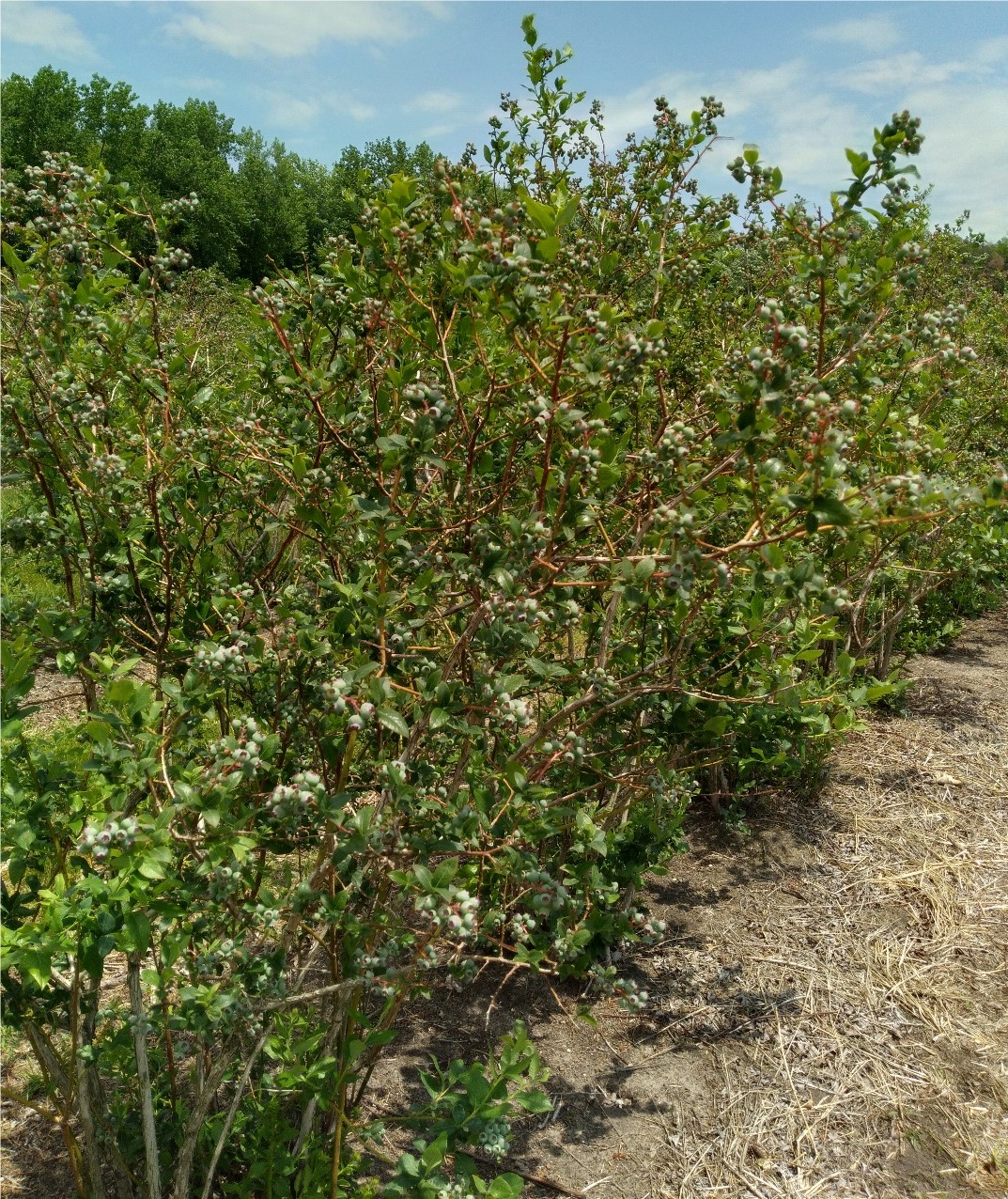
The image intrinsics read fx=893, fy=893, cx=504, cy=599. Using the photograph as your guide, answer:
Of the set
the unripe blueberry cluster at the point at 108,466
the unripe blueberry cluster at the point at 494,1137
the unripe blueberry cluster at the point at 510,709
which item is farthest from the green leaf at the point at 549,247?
the unripe blueberry cluster at the point at 494,1137

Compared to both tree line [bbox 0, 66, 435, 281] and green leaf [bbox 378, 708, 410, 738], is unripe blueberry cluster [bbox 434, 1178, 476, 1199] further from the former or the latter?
tree line [bbox 0, 66, 435, 281]

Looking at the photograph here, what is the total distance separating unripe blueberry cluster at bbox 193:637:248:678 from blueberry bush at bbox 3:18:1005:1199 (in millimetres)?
15

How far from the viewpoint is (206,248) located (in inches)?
1447

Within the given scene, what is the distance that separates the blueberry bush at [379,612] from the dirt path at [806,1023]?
0.36 metres

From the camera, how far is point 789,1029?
284cm

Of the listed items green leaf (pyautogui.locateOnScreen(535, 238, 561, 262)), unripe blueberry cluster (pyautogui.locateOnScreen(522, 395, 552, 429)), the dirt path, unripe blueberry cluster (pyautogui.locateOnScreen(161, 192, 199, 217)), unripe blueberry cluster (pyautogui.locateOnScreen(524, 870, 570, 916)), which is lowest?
the dirt path

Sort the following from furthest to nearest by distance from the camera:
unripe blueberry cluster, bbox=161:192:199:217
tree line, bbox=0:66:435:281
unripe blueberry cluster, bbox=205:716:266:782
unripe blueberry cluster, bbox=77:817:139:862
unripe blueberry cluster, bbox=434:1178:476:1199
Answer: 1. tree line, bbox=0:66:435:281
2. unripe blueberry cluster, bbox=161:192:199:217
3. unripe blueberry cluster, bbox=434:1178:476:1199
4. unripe blueberry cluster, bbox=205:716:266:782
5. unripe blueberry cluster, bbox=77:817:139:862

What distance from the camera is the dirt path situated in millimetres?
2432

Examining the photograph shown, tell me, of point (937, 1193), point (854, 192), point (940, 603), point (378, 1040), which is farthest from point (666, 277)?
point (940, 603)

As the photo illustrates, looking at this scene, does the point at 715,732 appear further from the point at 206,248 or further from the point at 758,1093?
the point at 206,248

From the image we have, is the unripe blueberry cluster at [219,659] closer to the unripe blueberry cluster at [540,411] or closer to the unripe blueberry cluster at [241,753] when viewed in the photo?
the unripe blueberry cluster at [241,753]

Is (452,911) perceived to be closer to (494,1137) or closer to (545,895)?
(545,895)

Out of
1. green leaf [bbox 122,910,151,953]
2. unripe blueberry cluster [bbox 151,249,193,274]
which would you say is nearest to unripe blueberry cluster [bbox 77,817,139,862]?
green leaf [bbox 122,910,151,953]

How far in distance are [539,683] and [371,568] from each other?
1.87ft
